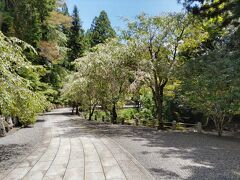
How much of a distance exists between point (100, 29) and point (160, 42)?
150 feet

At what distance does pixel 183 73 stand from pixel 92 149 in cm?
786

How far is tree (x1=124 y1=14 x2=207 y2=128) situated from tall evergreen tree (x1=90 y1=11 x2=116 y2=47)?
139 feet

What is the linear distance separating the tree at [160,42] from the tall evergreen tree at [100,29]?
42.4 meters

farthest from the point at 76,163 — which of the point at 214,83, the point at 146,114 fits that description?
the point at 146,114

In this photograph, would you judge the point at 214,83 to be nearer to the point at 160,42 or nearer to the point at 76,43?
the point at 160,42

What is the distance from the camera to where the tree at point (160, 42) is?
16.2 m

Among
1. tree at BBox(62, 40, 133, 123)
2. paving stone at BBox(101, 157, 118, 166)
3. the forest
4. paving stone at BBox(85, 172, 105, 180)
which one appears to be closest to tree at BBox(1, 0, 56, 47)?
the forest

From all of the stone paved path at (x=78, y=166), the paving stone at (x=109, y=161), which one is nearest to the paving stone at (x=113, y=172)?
the stone paved path at (x=78, y=166)

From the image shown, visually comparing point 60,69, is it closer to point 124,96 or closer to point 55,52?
point 55,52

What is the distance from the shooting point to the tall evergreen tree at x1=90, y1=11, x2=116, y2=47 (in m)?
59.6

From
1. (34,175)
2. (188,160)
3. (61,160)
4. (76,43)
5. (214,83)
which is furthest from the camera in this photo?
(76,43)

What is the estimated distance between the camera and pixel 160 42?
55.6 feet

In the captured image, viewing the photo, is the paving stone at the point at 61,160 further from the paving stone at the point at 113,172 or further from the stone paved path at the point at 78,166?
the paving stone at the point at 113,172

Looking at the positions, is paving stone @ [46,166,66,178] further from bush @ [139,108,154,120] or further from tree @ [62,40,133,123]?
bush @ [139,108,154,120]
